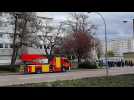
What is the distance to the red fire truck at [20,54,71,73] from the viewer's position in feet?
182

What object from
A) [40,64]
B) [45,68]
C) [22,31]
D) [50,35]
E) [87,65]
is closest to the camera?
[40,64]

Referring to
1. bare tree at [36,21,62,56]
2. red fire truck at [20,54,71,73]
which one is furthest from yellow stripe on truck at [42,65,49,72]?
bare tree at [36,21,62,56]

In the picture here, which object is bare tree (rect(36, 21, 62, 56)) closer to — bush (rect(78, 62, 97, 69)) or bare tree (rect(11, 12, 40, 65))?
bush (rect(78, 62, 97, 69))

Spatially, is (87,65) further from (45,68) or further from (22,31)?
(45,68)

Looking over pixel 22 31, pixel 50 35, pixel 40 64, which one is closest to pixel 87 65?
pixel 50 35

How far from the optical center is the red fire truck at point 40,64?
55.6m

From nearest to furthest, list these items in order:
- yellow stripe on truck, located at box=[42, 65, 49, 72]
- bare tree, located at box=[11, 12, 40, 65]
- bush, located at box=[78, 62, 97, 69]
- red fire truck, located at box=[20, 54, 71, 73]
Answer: red fire truck, located at box=[20, 54, 71, 73]
yellow stripe on truck, located at box=[42, 65, 49, 72]
bare tree, located at box=[11, 12, 40, 65]
bush, located at box=[78, 62, 97, 69]

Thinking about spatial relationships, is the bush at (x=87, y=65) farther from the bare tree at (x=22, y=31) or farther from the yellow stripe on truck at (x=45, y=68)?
the yellow stripe on truck at (x=45, y=68)

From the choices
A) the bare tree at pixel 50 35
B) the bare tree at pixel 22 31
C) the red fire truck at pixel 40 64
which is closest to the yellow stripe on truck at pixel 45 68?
the red fire truck at pixel 40 64

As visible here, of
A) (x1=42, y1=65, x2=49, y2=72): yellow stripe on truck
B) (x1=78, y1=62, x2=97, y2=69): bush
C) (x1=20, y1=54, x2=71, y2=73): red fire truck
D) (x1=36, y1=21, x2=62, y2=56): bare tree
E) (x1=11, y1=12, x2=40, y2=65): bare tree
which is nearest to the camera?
(x1=20, y1=54, x2=71, y2=73): red fire truck

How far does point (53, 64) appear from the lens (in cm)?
5878

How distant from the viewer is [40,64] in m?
56.8
